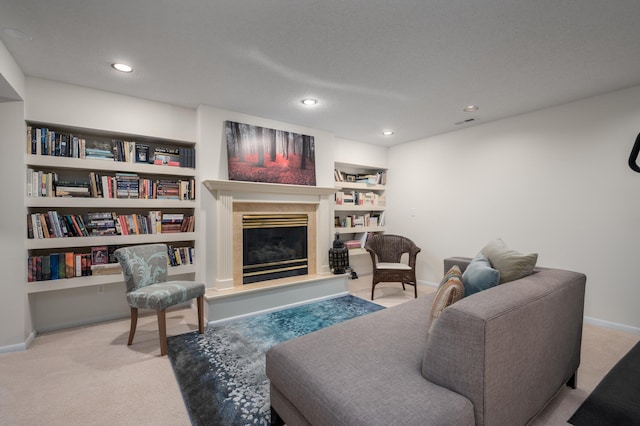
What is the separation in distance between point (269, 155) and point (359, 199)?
1.90m

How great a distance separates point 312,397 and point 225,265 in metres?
2.39

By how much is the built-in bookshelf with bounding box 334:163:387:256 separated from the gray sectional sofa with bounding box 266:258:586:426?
3.04m

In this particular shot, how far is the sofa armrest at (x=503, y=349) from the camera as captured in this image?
3.58ft

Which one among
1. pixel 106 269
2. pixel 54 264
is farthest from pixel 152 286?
pixel 54 264

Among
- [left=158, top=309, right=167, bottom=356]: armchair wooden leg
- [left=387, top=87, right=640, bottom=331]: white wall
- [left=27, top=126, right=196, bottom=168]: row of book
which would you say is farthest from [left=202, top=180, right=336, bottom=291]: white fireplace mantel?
[left=387, top=87, right=640, bottom=331]: white wall

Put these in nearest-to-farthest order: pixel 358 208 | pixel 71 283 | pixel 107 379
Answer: pixel 107 379 → pixel 71 283 → pixel 358 208

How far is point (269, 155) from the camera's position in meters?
3.66

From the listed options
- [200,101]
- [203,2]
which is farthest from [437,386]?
[200,101]

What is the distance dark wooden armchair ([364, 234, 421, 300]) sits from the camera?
12.7 feet

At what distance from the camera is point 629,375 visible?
2.12 meters

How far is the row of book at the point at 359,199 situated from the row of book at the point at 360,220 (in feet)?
0.75

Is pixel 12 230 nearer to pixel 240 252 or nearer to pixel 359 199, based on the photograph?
pixel 240 252

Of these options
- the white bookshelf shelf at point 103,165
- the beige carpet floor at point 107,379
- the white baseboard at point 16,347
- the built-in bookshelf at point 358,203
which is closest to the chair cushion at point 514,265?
the beige carpet floor at point 107,379

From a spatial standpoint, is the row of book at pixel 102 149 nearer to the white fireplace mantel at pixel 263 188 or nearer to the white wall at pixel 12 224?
the white wall at pixel 12 224
